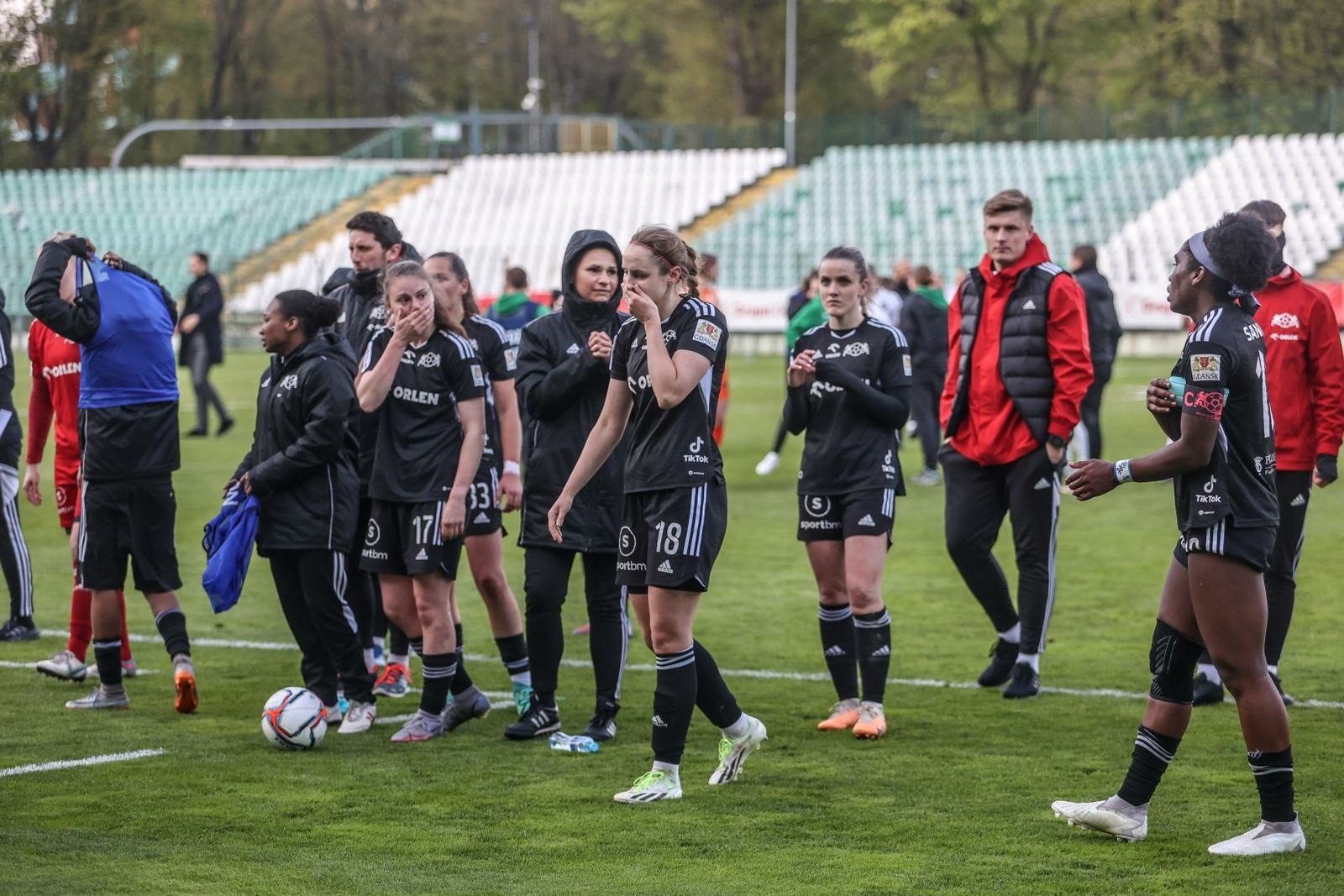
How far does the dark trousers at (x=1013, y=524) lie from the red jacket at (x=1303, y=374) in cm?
107

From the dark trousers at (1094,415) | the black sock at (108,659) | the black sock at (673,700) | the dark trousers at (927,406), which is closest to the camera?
the black sock at (673,700)

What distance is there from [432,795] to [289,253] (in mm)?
39934

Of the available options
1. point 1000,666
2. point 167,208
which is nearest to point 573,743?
point 1000,666

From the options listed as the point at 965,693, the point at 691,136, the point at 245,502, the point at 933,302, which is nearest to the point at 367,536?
the point at 245,502

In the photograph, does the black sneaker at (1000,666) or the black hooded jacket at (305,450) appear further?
the black sneaker at (1000,666)

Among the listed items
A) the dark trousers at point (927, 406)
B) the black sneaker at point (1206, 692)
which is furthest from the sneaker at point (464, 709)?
the dark trousers at point (927, 406)

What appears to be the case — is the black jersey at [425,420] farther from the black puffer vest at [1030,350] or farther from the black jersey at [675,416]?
the black puffer vest at [1030,350]

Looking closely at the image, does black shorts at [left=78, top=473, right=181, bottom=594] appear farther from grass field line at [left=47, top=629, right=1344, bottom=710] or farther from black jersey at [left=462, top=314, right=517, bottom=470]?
grass field line at [left=47, top=629, right=1344, bottom=710]

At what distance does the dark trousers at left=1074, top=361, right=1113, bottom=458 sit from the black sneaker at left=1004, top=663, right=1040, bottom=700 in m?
7.41

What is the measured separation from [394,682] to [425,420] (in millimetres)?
1576

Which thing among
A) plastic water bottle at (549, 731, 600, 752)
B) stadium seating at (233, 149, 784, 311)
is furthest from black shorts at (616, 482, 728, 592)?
stadium seating at (233, 149, 784, 311)

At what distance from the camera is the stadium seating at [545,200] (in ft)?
144

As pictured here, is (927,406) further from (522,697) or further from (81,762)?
(81,762)

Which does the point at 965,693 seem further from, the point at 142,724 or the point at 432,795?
the point at 142,724
